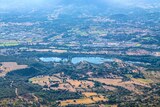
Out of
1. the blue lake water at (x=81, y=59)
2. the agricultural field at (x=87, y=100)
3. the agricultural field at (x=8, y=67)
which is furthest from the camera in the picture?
the blue lake water at (x=81, y=59)

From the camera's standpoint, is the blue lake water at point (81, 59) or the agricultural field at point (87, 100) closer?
the agricultural field at point (87, 100)

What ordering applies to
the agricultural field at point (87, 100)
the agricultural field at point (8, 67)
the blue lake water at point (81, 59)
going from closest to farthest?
the agricultural field at point (87, 100)
the agricultural field at point (8, 67)
the blue lake water at point (81, 59)

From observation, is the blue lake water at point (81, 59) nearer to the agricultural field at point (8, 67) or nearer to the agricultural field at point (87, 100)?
the agricultural field at point (8, 67)


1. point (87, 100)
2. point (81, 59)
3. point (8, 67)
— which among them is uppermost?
point (87, 100)

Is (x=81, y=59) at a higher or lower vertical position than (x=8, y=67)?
lower

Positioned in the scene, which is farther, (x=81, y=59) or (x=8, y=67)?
(x=81, y=59)

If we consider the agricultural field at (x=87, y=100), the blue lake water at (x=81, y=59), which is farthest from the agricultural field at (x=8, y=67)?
the agricultural field at (x=87, y=100)

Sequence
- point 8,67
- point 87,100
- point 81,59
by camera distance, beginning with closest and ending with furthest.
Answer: point 87,100 → point 8,67 → point 81,59

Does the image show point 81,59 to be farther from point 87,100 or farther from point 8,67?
point 87,100

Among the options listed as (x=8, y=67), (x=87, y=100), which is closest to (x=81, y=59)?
(x=8, y=67)

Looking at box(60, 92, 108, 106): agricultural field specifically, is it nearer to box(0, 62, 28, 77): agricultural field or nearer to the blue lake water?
box(0, 62, 28, 77): agricultural field

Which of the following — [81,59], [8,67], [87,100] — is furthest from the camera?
[81,59]

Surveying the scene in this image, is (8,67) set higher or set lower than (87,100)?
lower
